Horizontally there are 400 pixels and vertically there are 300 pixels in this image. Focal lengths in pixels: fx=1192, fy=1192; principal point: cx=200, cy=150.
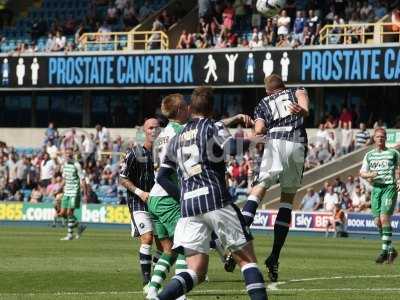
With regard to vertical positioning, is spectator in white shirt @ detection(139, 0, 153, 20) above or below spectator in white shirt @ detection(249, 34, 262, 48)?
above

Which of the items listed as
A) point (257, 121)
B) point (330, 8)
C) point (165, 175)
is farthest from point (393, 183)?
point (330, 8)

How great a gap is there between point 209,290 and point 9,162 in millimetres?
31305

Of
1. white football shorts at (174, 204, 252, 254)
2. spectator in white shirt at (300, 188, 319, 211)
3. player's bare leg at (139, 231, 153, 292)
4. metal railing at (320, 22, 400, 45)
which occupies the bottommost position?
spectator in white shirt at (300, 188, 319, 211)

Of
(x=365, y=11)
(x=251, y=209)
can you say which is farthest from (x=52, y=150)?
(x=251, y=209)

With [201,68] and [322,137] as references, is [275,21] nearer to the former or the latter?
[201,68]

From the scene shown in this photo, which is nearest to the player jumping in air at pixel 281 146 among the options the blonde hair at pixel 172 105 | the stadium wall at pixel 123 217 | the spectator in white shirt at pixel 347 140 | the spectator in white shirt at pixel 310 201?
the blonde hair at pixel 172 105

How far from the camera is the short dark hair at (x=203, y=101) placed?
36.4 ft

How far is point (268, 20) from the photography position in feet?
138

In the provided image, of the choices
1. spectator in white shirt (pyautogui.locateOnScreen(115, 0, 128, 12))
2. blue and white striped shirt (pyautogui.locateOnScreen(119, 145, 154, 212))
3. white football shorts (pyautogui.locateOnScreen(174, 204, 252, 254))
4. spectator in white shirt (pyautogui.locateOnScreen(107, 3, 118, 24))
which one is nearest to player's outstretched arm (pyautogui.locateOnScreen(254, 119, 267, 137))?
blue and white striped shirt (pyautogui.locateOnScreen(119, 145, 154, 212))

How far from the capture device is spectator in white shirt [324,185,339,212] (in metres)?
34.9

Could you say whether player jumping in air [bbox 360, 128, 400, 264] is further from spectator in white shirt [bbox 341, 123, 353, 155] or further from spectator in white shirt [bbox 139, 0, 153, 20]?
spectator in white shirt [bbox 139, 0, 153, 20]

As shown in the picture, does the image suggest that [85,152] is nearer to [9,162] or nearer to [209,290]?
[9,162]

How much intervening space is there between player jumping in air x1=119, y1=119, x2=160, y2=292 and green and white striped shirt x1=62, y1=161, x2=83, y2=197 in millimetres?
15570

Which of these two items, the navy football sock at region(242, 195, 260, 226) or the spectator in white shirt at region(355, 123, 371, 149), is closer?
the navy football sock at region(242, 195, 260, 226)
